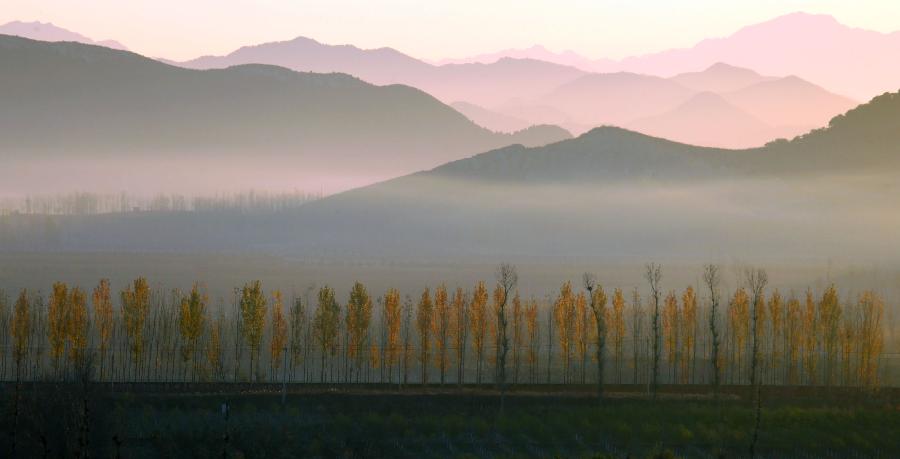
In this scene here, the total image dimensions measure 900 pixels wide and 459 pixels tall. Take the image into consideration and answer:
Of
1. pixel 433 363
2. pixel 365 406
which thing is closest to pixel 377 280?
pixel 433 363

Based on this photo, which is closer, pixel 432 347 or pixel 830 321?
pixel 830 321

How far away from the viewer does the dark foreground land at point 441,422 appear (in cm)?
6825

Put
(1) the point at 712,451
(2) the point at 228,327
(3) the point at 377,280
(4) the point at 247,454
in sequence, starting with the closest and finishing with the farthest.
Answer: (4) the point at 247,454, (1) the point at 712,451, (2) the point at 228,327, (3) the point at 377,280

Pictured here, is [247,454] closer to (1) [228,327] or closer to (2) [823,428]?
(2) [823,428]

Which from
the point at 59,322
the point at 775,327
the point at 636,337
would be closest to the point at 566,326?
the point at 636,337

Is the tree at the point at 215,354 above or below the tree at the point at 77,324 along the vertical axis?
below

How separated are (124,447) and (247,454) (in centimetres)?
670

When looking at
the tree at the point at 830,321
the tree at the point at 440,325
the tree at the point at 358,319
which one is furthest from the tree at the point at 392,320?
the tree at the point at 830,321

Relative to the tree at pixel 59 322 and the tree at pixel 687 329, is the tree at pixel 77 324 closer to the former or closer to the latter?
the tree at pixel 59 322

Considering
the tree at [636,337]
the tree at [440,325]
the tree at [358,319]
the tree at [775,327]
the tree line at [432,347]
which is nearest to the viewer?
the tree line at [432,347]

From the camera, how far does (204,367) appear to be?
95.2 m

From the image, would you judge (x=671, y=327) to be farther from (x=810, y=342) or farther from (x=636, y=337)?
(x=810, y=342)

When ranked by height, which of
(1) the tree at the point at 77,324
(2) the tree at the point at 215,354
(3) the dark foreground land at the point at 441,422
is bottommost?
(3) the dark foreground land at the point at 441,422

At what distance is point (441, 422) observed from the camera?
256ft
